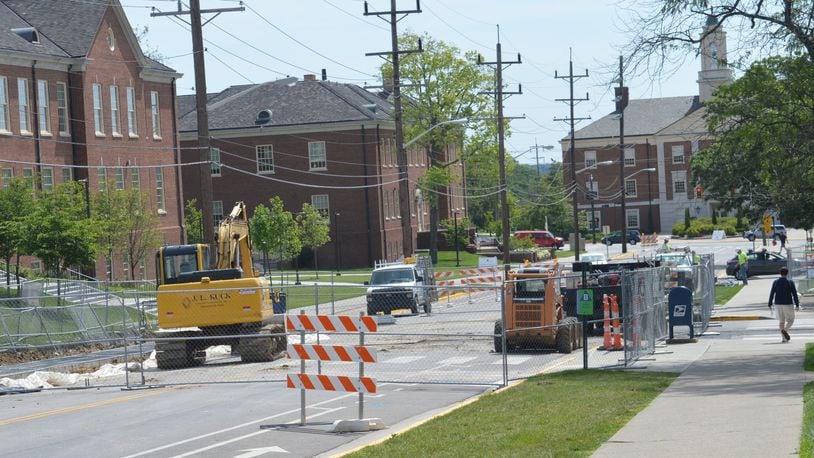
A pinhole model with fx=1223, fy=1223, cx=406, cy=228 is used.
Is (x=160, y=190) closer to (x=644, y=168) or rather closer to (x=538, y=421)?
(x=538, y=421)

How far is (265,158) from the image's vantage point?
7850cm

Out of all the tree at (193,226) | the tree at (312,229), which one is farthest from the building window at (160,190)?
the tree at (312,229)

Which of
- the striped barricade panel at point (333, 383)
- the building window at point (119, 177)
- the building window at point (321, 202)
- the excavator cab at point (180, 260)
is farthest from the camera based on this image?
the building window at point (321, 202)

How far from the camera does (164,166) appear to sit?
6019cm

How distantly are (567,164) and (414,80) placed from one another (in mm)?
49062

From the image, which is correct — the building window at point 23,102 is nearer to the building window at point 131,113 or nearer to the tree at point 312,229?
the building window at point 131,113

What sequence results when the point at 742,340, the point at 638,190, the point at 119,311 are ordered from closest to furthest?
the point at 742,340 < the point at 119,311 < the point at 638,190

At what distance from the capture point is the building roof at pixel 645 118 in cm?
12425

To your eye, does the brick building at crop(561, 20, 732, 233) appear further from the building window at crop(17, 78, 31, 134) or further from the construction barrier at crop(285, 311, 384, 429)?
the construction barrier at crop(285, 311, 384, 429)

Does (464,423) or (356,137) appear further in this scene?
(356,137)

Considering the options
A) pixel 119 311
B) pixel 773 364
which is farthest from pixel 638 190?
pixel 773 364

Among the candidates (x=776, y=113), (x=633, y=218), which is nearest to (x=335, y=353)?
(x=776, y=113)

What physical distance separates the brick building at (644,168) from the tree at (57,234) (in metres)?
83.9

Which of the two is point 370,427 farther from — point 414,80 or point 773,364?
point 414,80
